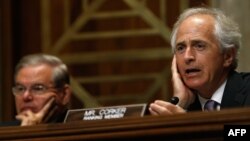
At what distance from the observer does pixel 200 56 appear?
3924mm

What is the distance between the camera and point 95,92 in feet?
19.0

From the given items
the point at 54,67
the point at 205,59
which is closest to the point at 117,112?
the point at 205,59

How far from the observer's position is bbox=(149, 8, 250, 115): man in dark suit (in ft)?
12.7

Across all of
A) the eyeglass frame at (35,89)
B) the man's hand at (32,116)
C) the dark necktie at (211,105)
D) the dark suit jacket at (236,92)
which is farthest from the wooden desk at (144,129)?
the eyeglass frame at (35,89)

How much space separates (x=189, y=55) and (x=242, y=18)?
1.37 m

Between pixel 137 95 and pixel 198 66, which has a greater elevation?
pixel 198 66

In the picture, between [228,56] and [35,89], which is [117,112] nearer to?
[228,56]

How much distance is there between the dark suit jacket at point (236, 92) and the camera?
369cm

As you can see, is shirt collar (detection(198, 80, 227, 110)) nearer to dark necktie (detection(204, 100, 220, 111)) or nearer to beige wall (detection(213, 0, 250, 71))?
dark necktie (detection(204, 100, 220, 111))

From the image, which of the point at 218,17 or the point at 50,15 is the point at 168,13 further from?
the point at 218,17

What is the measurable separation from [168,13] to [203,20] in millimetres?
1689

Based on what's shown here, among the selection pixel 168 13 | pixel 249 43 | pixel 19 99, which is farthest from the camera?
pixel 168 13

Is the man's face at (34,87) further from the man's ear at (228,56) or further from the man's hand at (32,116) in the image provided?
the man's ear at (228,56)

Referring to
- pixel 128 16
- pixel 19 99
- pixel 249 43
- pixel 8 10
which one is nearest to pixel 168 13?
pixel 128 16
